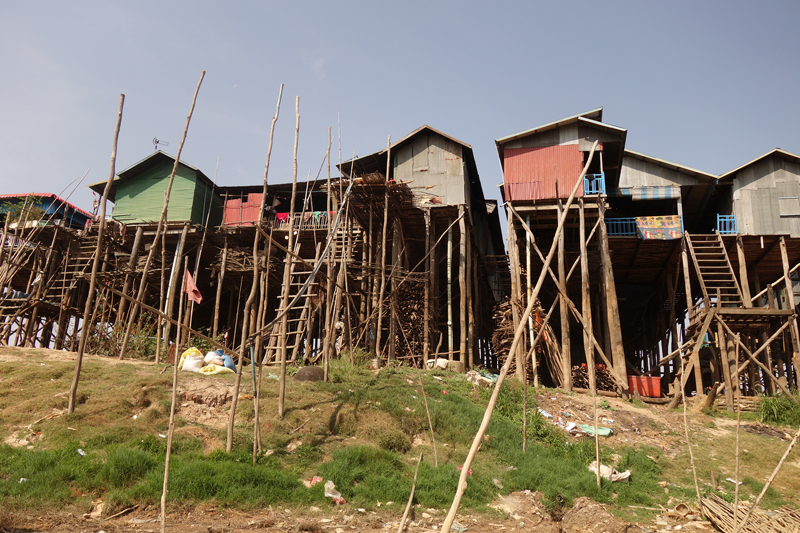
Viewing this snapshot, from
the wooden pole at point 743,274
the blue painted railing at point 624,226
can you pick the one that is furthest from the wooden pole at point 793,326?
the blue painted railing at point 624,226

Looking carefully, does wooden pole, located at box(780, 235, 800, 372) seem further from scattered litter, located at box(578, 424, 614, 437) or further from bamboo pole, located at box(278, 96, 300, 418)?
bamboo pole, located at box(278, 96, 300, 418)

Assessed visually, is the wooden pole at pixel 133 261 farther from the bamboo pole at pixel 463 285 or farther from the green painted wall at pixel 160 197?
the bamboo pole at pixel 463 285

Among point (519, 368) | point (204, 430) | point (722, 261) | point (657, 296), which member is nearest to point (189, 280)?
point (204, 430)

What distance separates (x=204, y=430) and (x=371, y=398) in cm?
361

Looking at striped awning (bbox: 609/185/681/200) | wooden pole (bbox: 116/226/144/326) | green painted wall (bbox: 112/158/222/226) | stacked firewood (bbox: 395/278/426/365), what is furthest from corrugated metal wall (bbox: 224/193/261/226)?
striped awning (bbox: 609/185/681/200)

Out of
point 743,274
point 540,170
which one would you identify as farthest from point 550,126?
point 743,274

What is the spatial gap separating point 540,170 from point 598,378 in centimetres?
742

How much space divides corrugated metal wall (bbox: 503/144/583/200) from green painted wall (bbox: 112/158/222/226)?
1301cm

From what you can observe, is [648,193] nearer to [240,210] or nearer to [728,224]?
[728,224]

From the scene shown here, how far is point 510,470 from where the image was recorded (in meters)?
10.3

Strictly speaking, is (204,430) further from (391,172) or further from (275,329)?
(391,172)

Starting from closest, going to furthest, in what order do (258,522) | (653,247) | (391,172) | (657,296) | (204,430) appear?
(258,522), (204,430), (653,247), (391,172), (657,296)

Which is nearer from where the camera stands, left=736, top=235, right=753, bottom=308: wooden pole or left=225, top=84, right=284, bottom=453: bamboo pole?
left=225, top=84, right=284, bottom=453: bamboo pole

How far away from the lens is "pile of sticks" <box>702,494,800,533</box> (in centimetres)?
683
